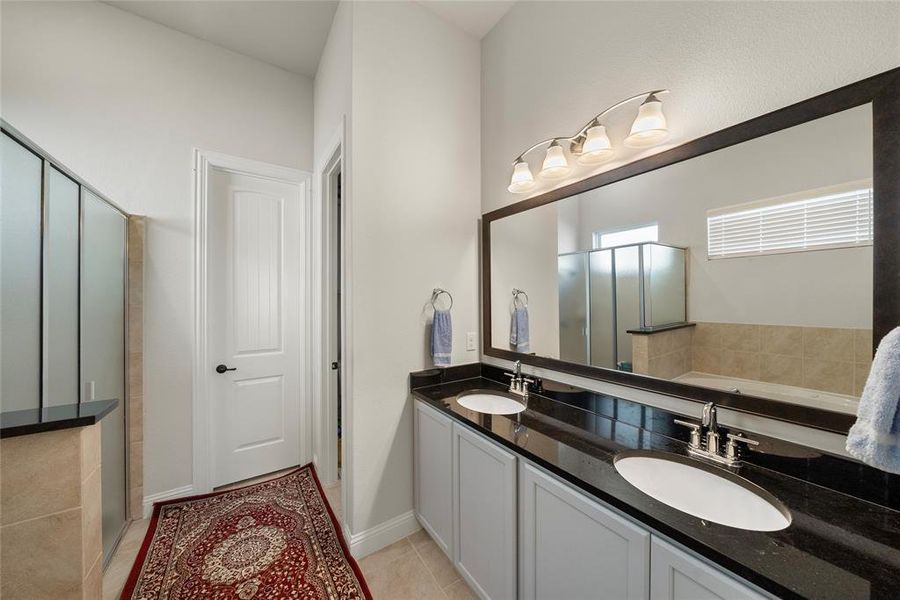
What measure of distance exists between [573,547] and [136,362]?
2.46 m

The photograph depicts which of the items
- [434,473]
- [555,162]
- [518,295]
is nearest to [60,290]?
[434,473]

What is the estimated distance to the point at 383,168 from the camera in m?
1.74

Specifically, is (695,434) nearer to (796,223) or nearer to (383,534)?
(796,223)

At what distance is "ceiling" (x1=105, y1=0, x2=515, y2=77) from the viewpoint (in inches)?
74.8

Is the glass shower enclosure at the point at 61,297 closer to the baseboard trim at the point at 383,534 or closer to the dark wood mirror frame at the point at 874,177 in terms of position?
the baseboard trim at the point at 383,534

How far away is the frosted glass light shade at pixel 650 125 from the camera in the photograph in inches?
45.9

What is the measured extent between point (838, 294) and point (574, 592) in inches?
43.9

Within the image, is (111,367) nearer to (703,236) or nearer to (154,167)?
(154,167)

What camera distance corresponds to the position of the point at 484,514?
4.23ft

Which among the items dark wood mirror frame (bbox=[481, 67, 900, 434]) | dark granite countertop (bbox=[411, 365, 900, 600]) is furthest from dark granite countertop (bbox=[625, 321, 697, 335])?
dark granite countertop (bbox=[411, 365, 900, 600])

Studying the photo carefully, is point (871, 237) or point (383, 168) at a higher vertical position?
point (383, 168)

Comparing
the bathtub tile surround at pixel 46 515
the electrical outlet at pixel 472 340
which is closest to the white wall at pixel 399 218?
the electrical outlet at pixel 472 340

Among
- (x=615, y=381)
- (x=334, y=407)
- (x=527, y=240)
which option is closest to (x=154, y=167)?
(x=334, y=407)

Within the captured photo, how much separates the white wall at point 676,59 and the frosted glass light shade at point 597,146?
62 millimetres
